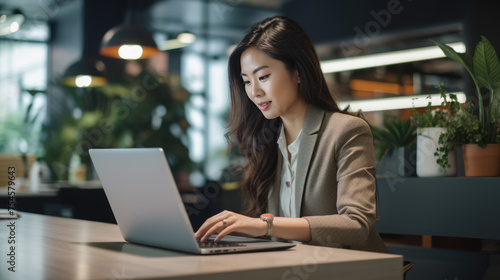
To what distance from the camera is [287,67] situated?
1.93 m

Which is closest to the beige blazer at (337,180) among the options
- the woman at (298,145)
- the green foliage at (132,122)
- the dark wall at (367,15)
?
the woman at (298,145)

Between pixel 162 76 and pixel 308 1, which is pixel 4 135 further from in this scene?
pixel 308 1

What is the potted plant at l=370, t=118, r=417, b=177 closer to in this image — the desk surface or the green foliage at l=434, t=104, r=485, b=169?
the green foliage at l=434, t=104, r=485, b=169

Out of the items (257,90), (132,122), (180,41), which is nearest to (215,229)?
(257,90)

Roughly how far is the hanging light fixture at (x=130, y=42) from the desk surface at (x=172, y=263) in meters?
4.14

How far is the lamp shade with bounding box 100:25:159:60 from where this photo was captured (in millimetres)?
5414

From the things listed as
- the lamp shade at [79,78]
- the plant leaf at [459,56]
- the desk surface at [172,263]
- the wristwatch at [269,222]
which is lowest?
the desk surface at [172,263]

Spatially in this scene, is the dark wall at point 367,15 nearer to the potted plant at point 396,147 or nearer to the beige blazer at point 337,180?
the potted plant at point 396,147

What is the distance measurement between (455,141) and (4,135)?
315 inches

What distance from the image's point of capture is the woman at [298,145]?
1.63m

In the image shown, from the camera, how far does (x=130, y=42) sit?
17.7 feet

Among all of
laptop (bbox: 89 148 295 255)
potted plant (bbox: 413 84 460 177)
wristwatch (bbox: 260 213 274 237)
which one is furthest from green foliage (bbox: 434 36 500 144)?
laptop (bbox: 89 148 295 255)

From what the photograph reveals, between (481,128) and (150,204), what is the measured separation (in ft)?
5.49

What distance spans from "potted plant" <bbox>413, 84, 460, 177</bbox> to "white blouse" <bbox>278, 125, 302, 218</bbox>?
2.65 feet
